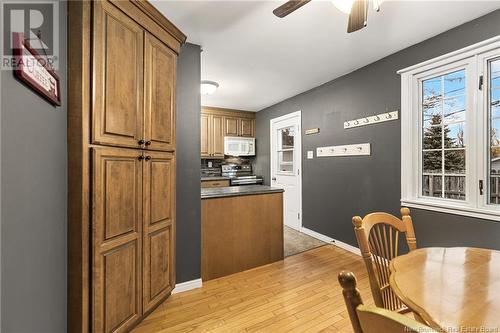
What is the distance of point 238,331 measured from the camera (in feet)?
5.43

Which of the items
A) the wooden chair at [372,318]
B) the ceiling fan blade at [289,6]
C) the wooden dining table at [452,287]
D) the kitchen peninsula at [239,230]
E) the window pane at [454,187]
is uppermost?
the ceiling fan blade at [289,6]

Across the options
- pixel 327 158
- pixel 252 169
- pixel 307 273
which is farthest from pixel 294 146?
pixel 307 273

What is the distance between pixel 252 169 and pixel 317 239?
2.48 m

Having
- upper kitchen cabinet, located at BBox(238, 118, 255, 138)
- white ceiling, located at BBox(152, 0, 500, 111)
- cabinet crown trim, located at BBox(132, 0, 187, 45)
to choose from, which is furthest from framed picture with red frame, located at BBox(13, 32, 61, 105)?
upper kitchen cabinet, located at BBox(238, 118, 255, 138)

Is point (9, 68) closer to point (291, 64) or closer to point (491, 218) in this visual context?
point (291, 64)

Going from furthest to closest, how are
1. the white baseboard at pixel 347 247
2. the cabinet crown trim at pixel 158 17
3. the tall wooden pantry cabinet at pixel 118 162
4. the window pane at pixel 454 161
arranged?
the white baseboard at pixel 347 247, the window pane at pixel 454 161, the cabinet crown trim at pixel 158 17, the tall wooden pantry cabinet at pixel 118 162

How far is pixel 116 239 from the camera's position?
1437mm

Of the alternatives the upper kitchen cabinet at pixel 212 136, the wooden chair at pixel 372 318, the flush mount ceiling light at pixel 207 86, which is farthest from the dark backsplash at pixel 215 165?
the wooden chair at pixel 372 318

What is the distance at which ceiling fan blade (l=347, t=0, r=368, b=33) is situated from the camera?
1344 millimetres

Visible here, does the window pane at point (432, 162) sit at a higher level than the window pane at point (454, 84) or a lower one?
lower

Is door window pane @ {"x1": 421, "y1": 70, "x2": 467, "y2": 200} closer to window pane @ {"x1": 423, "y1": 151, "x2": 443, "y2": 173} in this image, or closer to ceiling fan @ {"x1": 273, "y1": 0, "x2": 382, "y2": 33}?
window pane @ {"x1": 423, "y1": 151, "x2": 443, "y2": 173}

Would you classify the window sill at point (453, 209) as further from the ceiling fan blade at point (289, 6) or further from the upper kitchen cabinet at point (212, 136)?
the upper kitchen cabinet at point (212, 136)

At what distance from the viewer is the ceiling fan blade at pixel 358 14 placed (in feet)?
4.41

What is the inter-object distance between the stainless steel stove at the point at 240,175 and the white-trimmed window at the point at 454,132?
124 inches
